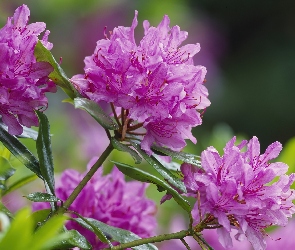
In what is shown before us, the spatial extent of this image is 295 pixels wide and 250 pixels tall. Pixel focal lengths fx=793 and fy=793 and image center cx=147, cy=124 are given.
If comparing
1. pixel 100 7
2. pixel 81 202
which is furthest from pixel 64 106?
pixel 81 202

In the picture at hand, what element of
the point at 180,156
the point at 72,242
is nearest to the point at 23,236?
the point at 72,242

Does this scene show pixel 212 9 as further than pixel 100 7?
Yes

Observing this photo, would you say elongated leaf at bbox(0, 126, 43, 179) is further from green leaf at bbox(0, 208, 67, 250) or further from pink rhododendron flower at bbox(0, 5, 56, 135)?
green leaf at bbox(0, 208, 67, 250)

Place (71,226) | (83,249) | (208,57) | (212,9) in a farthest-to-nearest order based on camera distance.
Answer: (212,9) → (208,57) → (71,226) → (83,249)

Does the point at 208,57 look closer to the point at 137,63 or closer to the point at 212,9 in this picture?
the point at 212,9

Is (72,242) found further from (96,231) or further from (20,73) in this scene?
(20,73)
